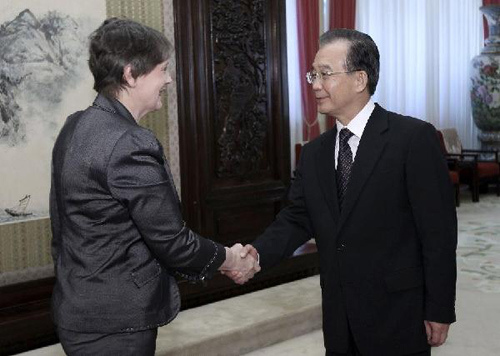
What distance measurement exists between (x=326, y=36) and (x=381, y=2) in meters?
6.78

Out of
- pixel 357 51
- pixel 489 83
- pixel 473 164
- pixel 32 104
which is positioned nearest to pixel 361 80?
pixel 357 51

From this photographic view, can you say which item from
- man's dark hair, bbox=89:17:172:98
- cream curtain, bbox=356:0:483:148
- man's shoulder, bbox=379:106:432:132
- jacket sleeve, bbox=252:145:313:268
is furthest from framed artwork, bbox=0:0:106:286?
cream curtain, bbox=356:0:483:148

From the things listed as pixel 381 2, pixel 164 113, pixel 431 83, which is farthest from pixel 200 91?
pixel 431 83

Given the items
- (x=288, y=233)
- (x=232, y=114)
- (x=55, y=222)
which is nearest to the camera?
(x=55, y=222)

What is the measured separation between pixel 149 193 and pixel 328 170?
24.7 inches

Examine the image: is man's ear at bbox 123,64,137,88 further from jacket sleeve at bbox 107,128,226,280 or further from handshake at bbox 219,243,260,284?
handshake at bbox 219,243,260,284

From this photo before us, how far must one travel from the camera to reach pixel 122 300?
1.83 metres

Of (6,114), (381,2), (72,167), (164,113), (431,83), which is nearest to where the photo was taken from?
(72,167)

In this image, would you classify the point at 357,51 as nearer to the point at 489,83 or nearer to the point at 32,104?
the point at 32,104

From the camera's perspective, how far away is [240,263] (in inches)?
88.4

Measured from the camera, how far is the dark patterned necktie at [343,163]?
2.14 metres

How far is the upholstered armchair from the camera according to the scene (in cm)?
866

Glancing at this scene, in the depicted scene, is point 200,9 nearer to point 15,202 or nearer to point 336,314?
point 15,202

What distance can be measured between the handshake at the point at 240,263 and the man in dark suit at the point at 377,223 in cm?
26
